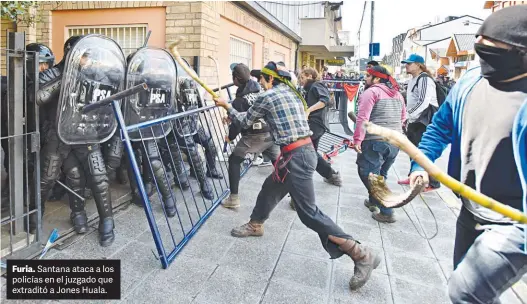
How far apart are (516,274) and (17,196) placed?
11.1ft

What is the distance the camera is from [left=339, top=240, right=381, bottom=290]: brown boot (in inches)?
105

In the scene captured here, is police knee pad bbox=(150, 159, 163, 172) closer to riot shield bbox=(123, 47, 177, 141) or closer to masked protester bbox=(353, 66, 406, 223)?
riot shield bbox=(123, 47, 177, 141)

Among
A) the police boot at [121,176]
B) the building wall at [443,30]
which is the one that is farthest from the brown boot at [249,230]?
the building wall at [443,30]

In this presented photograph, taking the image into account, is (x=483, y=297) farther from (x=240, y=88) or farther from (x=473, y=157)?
(x=240, y=88)

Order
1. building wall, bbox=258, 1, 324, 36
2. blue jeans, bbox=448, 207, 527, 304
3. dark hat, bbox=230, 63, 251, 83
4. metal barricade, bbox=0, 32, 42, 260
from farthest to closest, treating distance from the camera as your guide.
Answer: building wall, bbox=258, 1, 324, 36 → dark hat, bbox=230, 63, 251, 83 → metal barricade, bbox=0, 32, 42, 260 → blue jeans, bbox=448, 207, 527, 304

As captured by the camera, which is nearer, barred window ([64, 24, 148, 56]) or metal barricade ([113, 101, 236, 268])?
metal barricade ([113, 101, 236, 268])

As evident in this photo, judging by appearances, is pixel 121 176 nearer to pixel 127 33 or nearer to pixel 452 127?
pixel 127 33

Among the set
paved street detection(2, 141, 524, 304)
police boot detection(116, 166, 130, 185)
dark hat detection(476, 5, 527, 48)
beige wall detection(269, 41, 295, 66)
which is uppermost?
beige wall detection(269, 41, 295, 66)

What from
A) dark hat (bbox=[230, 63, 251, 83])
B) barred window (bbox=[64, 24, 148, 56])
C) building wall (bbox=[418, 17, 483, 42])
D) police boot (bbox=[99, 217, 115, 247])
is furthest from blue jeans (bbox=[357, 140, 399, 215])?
building wall (bbox=[418, 17, 483, 42])

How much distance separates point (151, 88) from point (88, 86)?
2.76 feet

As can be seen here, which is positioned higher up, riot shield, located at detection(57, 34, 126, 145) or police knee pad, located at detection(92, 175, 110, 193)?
riot shield, located at detection(57, 34, 126, 145)

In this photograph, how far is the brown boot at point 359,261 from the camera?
8.75 ft

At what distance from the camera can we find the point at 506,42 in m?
1.59

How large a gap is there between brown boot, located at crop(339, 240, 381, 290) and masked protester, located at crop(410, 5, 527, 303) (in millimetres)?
977
